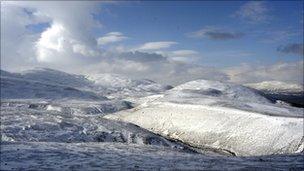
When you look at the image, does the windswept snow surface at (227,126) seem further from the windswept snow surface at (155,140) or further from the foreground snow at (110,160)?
the foreground snow at (110,160)

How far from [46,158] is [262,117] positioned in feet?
119

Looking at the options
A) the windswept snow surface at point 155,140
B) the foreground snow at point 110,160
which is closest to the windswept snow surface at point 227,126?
the windswept snow surface at point 155,140

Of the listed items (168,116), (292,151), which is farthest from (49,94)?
(292,151)

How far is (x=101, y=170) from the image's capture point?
113 ft

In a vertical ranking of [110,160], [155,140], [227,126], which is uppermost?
[227,126]

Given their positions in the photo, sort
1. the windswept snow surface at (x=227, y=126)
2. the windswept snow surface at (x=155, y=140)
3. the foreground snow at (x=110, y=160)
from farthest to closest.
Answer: the windswept snow surface at (x=227, y=126) → the windswept snow surface at (x=155, y=140) → the foreground snow at (x=110, y=160)

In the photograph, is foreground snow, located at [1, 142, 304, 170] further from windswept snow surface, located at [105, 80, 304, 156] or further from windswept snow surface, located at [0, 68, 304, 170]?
windswept snow surface, located at [105, 80, 304, 156]

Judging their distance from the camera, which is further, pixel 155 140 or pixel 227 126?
pixel 227 126

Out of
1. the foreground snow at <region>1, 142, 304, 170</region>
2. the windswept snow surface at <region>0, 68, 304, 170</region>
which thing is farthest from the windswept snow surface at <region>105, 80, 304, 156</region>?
the foreground snow at <region>1, 142, 304, 170</region>

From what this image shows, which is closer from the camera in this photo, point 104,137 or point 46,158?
point 46,158

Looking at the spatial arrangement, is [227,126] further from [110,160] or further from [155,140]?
[110,160]

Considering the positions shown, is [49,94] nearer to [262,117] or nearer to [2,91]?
[2,91]

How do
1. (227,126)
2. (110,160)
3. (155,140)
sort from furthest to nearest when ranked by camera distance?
(227,126) → (155,140) → (110,160)

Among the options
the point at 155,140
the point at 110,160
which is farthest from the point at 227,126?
the point at 110,160
